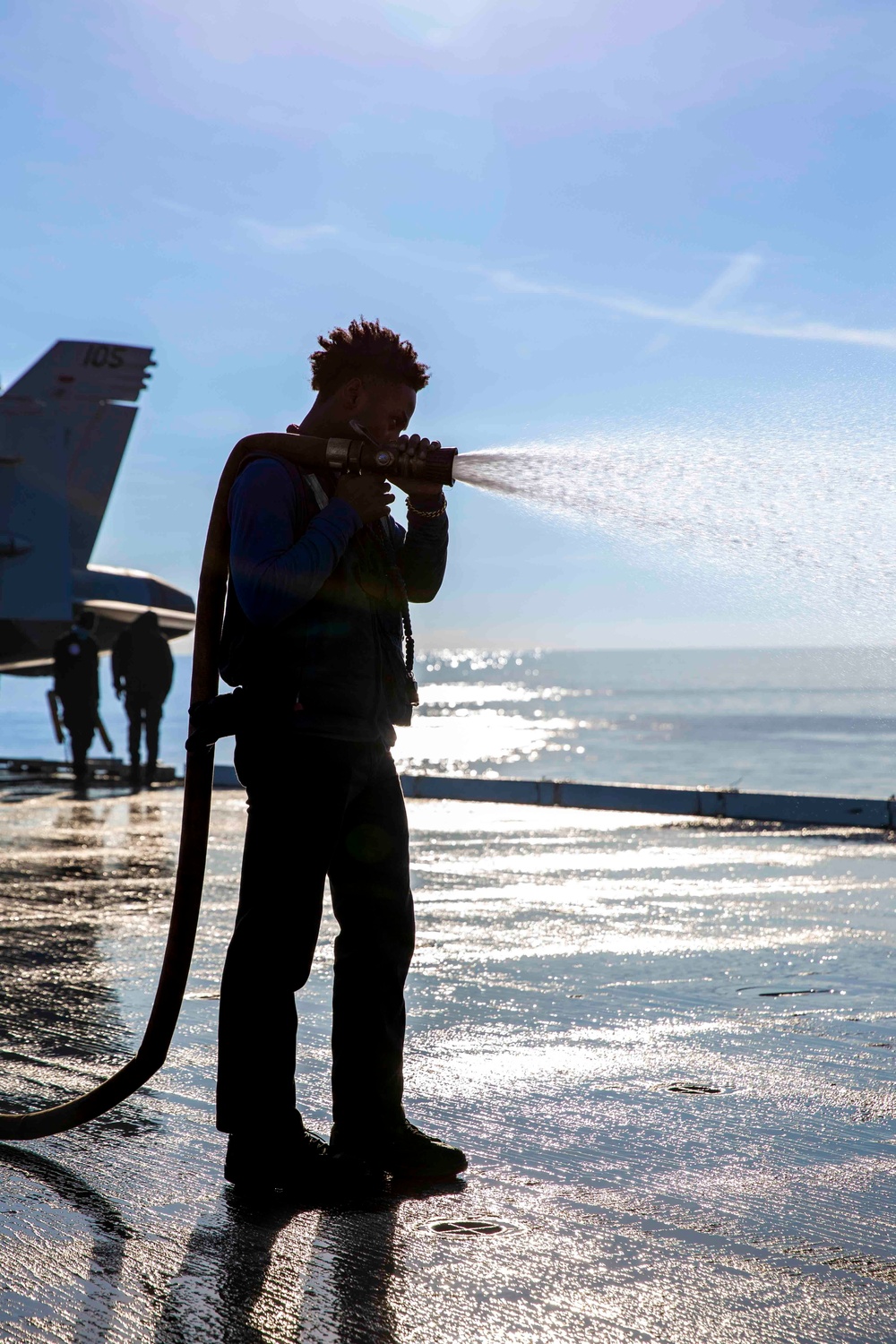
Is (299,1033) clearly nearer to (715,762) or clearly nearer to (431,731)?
(715,762)

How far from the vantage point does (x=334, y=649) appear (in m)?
3.16

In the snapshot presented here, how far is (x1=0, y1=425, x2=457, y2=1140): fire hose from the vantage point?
3180 mm

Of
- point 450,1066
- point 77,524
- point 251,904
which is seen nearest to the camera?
point 251,904

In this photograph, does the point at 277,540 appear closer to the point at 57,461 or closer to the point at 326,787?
the point at 326,787

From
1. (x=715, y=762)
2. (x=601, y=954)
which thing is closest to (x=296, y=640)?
(x=601, y=954)

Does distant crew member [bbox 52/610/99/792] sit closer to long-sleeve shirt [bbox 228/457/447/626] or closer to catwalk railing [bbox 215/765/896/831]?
catwalk railing [bbox 215/765/896/831]

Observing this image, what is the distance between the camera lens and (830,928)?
6473 millimetres

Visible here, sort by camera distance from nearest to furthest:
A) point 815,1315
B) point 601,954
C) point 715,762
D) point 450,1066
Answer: point 815,1315
point 450,1066
point 601,954
point 715,762

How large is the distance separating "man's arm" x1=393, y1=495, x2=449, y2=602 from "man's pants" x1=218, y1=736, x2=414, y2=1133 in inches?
16.6

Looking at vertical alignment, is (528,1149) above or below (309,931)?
below

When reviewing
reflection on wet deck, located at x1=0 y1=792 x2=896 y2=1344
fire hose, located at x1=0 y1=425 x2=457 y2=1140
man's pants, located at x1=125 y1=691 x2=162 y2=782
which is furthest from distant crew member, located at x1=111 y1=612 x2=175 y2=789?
fire hose, located at x1=0 y1=425 x2=457 y2=1140

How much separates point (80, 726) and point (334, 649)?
15.0 meters

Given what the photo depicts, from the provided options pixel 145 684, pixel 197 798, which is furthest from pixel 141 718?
pixel 197 798

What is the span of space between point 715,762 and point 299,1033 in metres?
45.2
